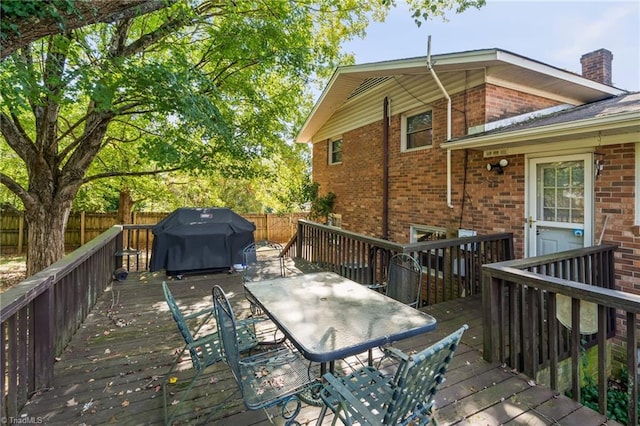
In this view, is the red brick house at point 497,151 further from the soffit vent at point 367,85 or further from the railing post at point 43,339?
the railing post at point 43,339

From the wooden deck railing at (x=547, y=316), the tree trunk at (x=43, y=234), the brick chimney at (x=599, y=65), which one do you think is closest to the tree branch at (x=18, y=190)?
the tree trunk at (x=43, y=234)

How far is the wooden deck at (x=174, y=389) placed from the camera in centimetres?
232

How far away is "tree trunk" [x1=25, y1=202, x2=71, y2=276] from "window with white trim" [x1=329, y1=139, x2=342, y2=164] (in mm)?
7627

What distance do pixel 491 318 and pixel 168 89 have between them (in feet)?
17.8

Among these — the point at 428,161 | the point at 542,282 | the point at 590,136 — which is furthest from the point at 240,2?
the point at 542,282

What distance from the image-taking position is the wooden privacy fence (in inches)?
516

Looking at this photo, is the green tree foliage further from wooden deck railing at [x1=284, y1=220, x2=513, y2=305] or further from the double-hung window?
wooden deck railing at [x1=284, y1=220, x2=513, y2=305]

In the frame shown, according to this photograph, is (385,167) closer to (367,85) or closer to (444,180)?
(444,180)

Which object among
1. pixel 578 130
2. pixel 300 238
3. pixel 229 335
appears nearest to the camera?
pixel 229 335

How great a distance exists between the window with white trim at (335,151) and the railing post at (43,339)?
8945 millimetres

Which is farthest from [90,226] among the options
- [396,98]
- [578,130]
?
[578,130]

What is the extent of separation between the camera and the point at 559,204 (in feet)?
16.4

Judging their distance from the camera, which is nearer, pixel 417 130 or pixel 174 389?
pixel 174 389

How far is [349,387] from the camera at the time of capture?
2.06 m
